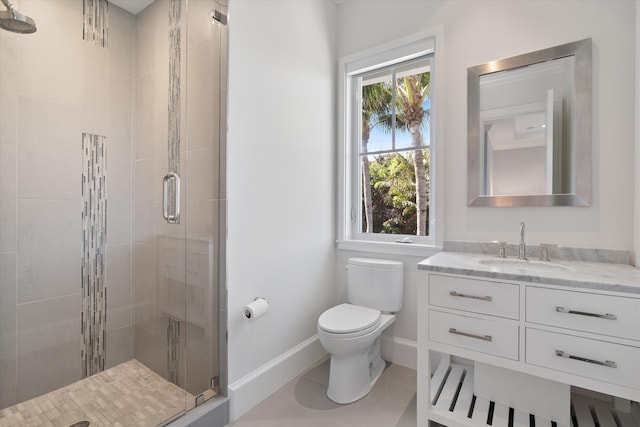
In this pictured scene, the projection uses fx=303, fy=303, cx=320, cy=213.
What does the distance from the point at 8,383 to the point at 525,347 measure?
2603 millimetres

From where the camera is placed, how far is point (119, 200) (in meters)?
2.11

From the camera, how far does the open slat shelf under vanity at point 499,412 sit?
1.45 m

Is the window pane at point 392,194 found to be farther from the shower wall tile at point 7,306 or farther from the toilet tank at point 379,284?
the shower wall tile at point 7,306

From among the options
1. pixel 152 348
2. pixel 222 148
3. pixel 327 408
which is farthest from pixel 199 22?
pixel 327 408

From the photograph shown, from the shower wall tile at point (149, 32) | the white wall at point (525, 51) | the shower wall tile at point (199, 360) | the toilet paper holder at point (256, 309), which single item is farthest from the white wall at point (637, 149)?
the shower wall tile at point (149, 32)

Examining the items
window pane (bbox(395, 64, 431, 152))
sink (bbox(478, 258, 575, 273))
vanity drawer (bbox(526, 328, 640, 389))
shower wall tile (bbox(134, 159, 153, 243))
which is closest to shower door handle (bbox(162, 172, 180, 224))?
shower wall tile (bbox(134, 159, 153, 243))

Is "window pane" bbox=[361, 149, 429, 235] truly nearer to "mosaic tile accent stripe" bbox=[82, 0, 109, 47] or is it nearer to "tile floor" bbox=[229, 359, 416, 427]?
"tile floor" bbox=[229, 359, 416, 427]

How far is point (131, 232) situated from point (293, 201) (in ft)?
3.85

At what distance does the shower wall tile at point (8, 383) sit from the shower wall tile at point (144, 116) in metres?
A: 1.36

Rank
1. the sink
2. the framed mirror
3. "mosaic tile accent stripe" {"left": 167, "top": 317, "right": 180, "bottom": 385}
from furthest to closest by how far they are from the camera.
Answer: "mosaic tile accent stripe" {"left": 167, "top": 317, "right": 180, "bottom": 385}, the framed mirror, the sink

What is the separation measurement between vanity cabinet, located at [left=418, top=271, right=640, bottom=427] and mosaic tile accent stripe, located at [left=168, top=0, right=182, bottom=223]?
1.57 m

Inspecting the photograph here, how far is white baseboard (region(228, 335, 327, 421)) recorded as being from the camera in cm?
162

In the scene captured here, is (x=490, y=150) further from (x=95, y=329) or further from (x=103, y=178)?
(x=95, y=329)

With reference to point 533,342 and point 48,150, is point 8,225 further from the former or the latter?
point 533,342
